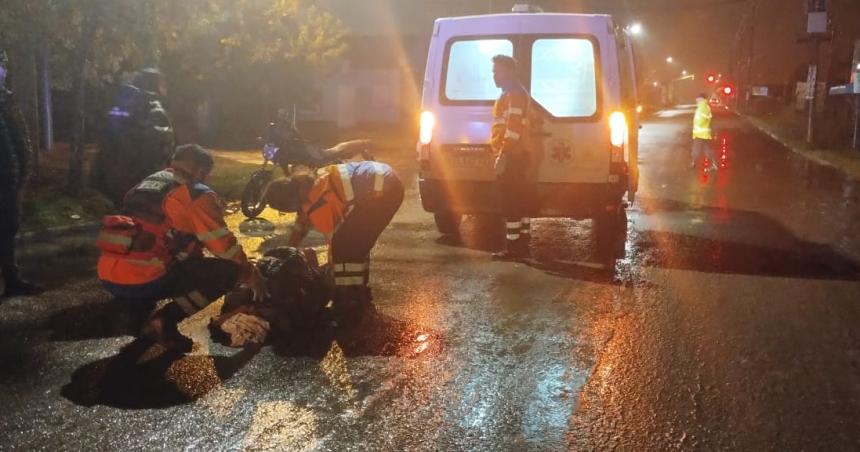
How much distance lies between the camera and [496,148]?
794 centimetres

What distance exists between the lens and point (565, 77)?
26.9 feet

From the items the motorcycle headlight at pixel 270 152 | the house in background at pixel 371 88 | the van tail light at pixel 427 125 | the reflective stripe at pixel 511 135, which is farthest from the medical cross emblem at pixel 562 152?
the house in background at pixel 371 88

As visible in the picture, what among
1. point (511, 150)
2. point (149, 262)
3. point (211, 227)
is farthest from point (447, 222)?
point (149, 262)

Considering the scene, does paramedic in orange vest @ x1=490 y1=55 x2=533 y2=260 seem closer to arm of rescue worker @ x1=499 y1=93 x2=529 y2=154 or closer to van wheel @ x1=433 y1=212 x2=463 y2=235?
arm of rescue worker @ x1=499 y1=93 x2=529 y2=154

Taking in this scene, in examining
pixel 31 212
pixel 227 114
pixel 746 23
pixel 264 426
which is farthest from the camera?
pixel 746 23

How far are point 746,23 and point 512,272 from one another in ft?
185

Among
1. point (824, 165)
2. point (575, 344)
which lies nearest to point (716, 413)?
point (575, 344)

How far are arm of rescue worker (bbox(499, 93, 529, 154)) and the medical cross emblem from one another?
1.52ft

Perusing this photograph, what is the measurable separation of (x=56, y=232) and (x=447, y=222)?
454cm

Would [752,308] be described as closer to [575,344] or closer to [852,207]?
[575,344]

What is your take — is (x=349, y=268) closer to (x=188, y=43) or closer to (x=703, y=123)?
(x=703, y=123)

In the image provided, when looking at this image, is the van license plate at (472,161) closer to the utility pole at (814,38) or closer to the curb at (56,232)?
the curb at (56,232)

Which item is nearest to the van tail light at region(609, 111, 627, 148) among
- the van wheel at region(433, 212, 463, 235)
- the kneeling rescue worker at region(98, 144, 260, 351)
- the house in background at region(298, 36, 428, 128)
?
the van wheel at region(433, 212, 463, 235)

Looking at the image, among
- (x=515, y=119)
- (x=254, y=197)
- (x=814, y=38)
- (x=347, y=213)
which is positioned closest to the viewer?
(x=347, y=213)
